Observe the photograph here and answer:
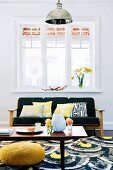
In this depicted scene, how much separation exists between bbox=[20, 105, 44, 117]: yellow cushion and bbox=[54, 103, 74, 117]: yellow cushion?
33 centimetres

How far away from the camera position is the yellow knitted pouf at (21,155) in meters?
3.46

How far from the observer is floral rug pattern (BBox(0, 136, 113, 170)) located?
11.6 feet

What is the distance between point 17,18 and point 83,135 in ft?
13.1

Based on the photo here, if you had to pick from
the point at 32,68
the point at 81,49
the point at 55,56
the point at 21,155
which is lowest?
the point at 21,155

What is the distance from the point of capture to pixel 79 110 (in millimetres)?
5789

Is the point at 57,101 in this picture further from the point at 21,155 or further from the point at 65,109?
the point at 21,155

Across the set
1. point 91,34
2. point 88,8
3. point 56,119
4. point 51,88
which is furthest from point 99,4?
point 56,119

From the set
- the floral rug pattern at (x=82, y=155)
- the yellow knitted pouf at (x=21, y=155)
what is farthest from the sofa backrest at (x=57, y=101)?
the yellow knitted pouf at (x=21, y=155)

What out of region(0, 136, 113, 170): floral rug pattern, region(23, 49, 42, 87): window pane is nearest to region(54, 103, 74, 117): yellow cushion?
region(0, 136, 113, 170): floral rug pattern

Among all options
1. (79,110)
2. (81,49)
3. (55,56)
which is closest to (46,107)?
(79,110)

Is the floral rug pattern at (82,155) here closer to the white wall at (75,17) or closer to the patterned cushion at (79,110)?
the patterned cushion at (79,110)

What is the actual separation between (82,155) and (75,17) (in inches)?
141

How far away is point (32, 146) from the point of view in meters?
3.73

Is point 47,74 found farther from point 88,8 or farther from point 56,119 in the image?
point 56,119
